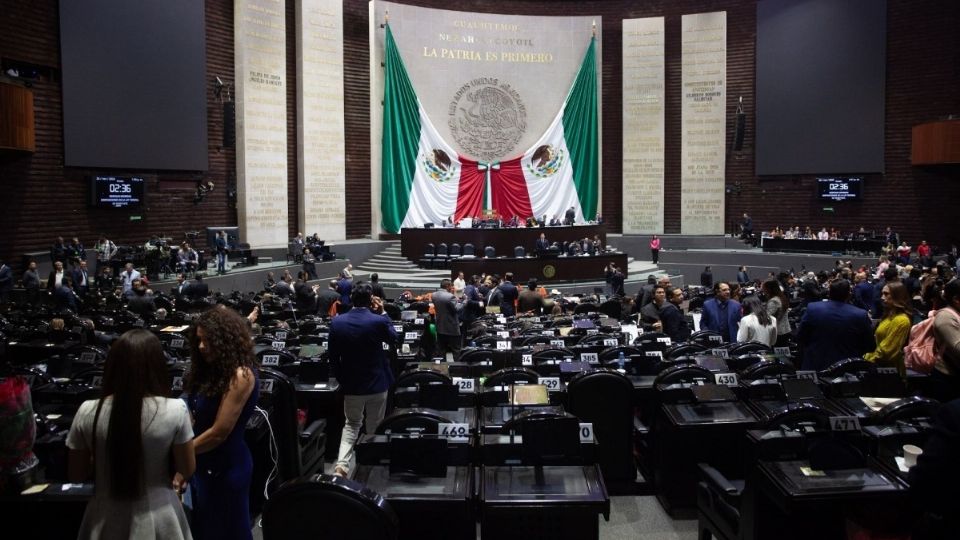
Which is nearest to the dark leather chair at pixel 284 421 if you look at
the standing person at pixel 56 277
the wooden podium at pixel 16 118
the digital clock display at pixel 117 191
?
the standing person at pixel 56 277

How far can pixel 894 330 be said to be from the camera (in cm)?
561

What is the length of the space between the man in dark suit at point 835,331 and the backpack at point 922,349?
0.37 metres

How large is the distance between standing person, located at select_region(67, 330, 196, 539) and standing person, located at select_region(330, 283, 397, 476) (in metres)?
2.49

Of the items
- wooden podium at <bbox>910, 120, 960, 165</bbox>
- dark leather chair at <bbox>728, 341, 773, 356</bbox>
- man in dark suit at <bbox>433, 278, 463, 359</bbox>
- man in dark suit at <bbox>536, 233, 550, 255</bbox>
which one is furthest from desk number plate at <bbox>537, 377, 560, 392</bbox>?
wooden podium at <bbox>910, 120, 960, 165</bbox>

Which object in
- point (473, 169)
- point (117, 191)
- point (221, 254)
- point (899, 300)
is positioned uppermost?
point (473, 169)

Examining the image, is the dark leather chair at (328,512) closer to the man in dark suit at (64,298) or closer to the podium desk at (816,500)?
the podium desk at (816,500)

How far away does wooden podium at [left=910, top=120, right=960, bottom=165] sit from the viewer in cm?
2117

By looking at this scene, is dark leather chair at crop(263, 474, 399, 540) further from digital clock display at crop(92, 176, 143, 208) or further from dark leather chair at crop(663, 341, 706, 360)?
digital clock display at crop(92, 176, 143, 208)

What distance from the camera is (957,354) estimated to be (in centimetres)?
467

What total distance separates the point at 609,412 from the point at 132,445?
10.2 feet

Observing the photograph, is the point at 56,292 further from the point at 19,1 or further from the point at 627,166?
the point at 627,166

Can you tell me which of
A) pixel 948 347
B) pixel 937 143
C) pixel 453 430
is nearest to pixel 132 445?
pixel 453 430

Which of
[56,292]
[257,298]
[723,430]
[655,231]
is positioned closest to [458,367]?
[723,430]

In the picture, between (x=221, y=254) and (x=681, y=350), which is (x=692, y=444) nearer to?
(x=681, y=350)
